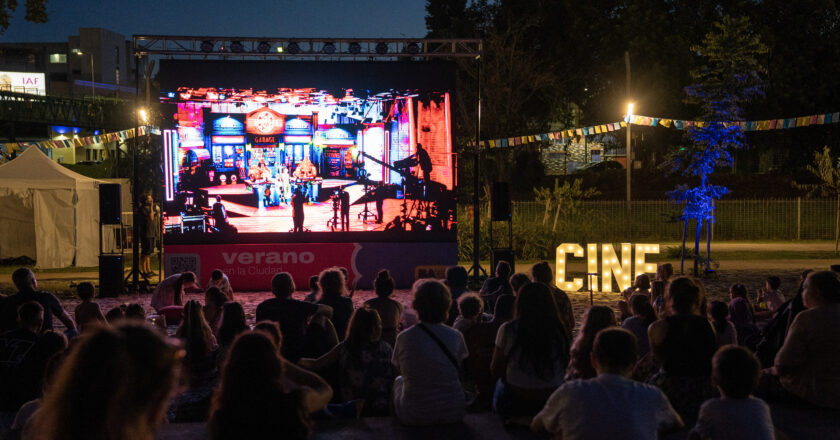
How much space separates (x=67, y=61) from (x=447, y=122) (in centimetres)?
7854

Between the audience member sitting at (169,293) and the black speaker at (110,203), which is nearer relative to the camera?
the audience member sitting at (169,293)

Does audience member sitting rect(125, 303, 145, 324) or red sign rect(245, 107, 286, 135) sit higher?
red sign rect(245, 107, 286, 135)

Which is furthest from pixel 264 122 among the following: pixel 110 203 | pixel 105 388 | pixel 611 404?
pixel 105 388

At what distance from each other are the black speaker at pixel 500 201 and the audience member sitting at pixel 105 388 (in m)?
13.1

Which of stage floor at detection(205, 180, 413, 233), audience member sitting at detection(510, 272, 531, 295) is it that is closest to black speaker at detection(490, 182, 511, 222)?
stage floor at detection(205, 180, 413, 233)

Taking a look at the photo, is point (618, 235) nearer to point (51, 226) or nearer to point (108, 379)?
point (51, 226)

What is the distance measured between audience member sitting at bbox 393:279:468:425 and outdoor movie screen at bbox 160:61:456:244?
10.6 m

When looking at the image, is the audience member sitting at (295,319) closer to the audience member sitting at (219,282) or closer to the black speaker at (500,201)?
the audience member sitting at (219,282)

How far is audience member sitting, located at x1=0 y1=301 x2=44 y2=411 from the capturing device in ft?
18.4

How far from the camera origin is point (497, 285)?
931 centimetres

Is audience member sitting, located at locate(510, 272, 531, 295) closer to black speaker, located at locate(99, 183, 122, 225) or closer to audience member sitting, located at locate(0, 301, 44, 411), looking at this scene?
audience member sitting, located at locate(0, 301, 44, 411)

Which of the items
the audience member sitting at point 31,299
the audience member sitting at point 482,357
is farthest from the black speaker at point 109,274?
the audience member sitting at point 482,357

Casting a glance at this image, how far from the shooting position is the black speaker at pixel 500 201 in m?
14.9

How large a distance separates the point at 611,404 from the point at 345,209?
12545mm
